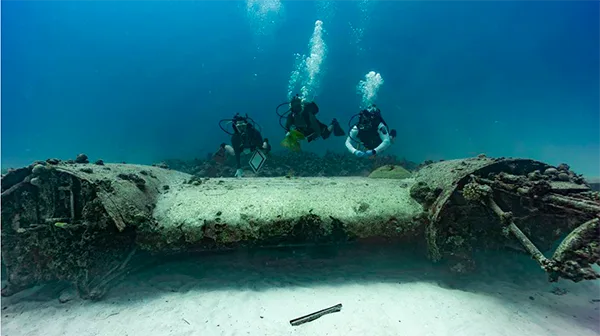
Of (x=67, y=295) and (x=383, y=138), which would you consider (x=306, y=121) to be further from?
(x=67, y=295)

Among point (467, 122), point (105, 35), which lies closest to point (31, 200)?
point (467, 122)

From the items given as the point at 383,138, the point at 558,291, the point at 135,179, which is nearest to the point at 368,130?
the point at 383,138

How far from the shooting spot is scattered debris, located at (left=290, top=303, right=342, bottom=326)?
3248mm

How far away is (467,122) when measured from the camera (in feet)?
139

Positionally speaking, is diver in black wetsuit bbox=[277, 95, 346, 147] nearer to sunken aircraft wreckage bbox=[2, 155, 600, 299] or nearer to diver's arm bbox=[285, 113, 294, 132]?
diver's arm bbox=[285, 113, 294, 132]

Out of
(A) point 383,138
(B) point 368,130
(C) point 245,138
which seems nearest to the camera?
(A) point 383,138

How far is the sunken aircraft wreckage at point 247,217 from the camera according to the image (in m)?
3.58

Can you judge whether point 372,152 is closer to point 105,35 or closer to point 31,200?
point 31,200

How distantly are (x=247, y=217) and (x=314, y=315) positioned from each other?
153cm

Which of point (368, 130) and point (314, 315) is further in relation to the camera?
point (368, 130)

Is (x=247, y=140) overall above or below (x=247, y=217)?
above

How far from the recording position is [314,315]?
3346 mm

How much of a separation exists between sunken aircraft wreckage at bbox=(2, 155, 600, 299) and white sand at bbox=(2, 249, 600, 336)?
15.9 inches

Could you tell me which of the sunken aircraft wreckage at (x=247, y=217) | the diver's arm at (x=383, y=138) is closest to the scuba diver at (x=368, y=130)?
the diver's arm at (x=383, y=138)
